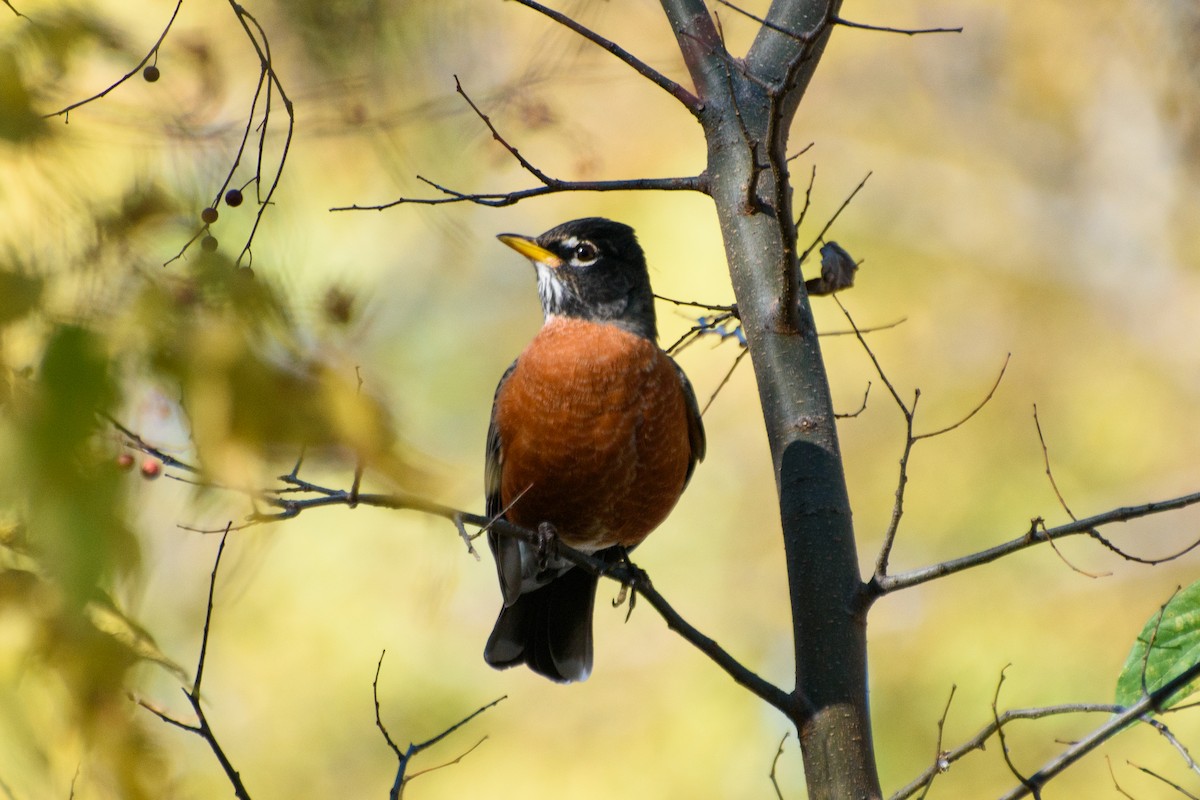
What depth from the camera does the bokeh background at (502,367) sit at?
1405mm

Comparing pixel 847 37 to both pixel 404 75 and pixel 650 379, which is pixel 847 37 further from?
pixel 404 75

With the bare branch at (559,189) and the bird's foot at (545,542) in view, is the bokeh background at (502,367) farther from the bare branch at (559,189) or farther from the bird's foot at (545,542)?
the bird's foot at (545,542)

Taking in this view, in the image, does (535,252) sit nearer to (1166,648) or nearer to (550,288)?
(550,288)

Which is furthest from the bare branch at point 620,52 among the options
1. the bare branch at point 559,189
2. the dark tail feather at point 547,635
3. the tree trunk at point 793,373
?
the dark tail feather at point 547,635

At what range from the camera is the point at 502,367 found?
33.0 feet

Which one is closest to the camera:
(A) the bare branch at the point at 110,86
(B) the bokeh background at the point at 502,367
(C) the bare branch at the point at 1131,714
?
(B) the bokeh background at the point at 502,367

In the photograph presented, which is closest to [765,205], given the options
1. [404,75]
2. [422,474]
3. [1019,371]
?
[404,75]

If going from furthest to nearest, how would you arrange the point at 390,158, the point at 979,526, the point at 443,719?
the point at 979,526 < the point at 443,719 < the point at 390,158

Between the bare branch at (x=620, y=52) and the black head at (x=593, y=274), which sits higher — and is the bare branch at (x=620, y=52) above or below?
below

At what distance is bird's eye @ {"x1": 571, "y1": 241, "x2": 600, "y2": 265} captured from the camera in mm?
5105

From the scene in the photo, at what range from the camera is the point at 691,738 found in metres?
8.48

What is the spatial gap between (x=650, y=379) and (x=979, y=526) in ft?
17.0

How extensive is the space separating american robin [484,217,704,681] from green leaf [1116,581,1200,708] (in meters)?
1.91

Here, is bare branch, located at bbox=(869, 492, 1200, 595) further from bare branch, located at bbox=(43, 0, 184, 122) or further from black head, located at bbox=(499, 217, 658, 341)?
black head, located at bbox=(499, 217, 658, 341)
